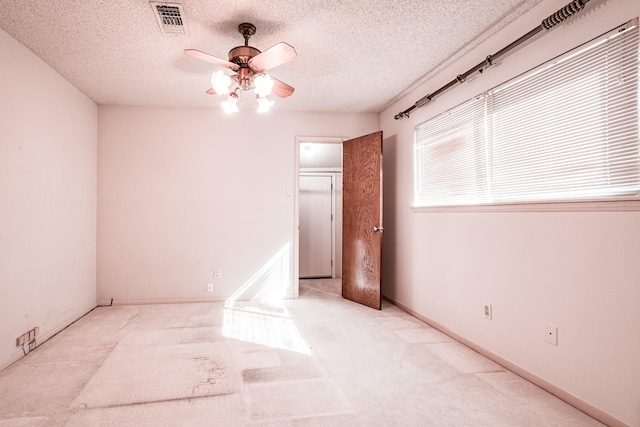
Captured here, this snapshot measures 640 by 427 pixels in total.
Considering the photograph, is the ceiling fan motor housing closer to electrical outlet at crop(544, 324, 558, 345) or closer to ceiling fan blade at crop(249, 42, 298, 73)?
ceiling fan blade at crop(249, 42, 298, 73)

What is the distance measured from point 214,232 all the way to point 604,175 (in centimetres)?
388

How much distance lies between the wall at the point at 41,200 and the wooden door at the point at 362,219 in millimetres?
3053

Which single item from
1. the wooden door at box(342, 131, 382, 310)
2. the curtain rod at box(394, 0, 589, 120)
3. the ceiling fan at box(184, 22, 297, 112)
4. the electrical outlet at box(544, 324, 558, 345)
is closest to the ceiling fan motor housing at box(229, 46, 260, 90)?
the ceiling fan at box(184, 22, 297, 112)

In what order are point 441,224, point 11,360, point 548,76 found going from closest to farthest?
point 548,76 < point 11,360 < point 441,224

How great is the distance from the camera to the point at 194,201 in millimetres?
4422

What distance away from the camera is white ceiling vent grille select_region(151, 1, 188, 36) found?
89.1 inches

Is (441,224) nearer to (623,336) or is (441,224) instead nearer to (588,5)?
(623,336)

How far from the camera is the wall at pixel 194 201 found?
14.1 feet

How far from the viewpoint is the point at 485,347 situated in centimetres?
269

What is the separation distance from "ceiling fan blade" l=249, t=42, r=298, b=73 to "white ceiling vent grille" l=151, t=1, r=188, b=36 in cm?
56

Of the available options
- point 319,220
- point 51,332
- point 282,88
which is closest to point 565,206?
point 282,88

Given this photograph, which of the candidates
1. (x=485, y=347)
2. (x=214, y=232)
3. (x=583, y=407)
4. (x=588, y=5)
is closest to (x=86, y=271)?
(x=214, y=232)

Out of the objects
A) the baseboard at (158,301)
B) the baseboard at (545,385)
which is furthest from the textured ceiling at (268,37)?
the baseboard at (158,301)

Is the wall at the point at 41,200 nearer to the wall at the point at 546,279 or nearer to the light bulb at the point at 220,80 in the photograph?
the light bulb at the point at 220,80
